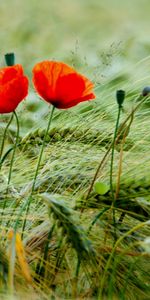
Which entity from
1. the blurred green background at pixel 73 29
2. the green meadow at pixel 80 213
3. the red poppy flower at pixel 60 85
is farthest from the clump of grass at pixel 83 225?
the blurred green background at pixel 73 29

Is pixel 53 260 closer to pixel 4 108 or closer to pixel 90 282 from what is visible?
pixel 90 282

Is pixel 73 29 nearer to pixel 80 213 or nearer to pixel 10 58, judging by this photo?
pixel 10 58

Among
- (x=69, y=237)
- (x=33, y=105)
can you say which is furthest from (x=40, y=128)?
(x=33, y=105)

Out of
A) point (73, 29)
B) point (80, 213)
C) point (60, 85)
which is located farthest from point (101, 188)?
point (73, 29)

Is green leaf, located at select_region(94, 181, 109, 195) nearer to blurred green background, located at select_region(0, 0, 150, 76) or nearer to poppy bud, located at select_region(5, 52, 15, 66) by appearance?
poppy bud, located at select_region(5, 52, 15, 66)

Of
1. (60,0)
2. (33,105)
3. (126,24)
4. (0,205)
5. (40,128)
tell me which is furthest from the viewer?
(60,0)

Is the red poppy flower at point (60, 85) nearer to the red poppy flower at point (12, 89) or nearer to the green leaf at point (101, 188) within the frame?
the red poppy flower at point (12, 89)
